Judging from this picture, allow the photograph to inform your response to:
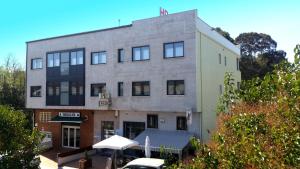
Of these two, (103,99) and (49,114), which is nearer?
(103,99)

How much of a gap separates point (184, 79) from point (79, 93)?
37.1 feet

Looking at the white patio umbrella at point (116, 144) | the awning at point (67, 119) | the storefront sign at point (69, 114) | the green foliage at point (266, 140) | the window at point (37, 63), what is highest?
the window at point (37, 63)

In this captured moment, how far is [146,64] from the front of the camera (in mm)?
26859

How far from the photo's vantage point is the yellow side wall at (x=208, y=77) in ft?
83.4

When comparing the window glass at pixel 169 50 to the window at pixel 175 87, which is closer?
the window at pixel 175 87

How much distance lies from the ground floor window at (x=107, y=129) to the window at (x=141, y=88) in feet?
15.2

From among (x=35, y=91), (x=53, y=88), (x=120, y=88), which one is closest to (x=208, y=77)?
(x=120, y=88)

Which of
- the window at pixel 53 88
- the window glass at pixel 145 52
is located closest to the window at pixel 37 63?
the window at pixel 53 88

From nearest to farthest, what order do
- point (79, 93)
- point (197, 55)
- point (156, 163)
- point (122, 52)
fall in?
point (156, 163), point (197, 55), point (122, 52), point (79, 93)

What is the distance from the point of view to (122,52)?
93.6ft

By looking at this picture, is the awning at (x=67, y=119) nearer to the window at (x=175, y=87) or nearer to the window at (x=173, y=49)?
the window at (x=175, y=87)

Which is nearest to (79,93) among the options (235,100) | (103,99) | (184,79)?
(103,99)

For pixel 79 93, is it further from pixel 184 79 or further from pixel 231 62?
pixel 231 62

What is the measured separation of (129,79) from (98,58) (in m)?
4.25
